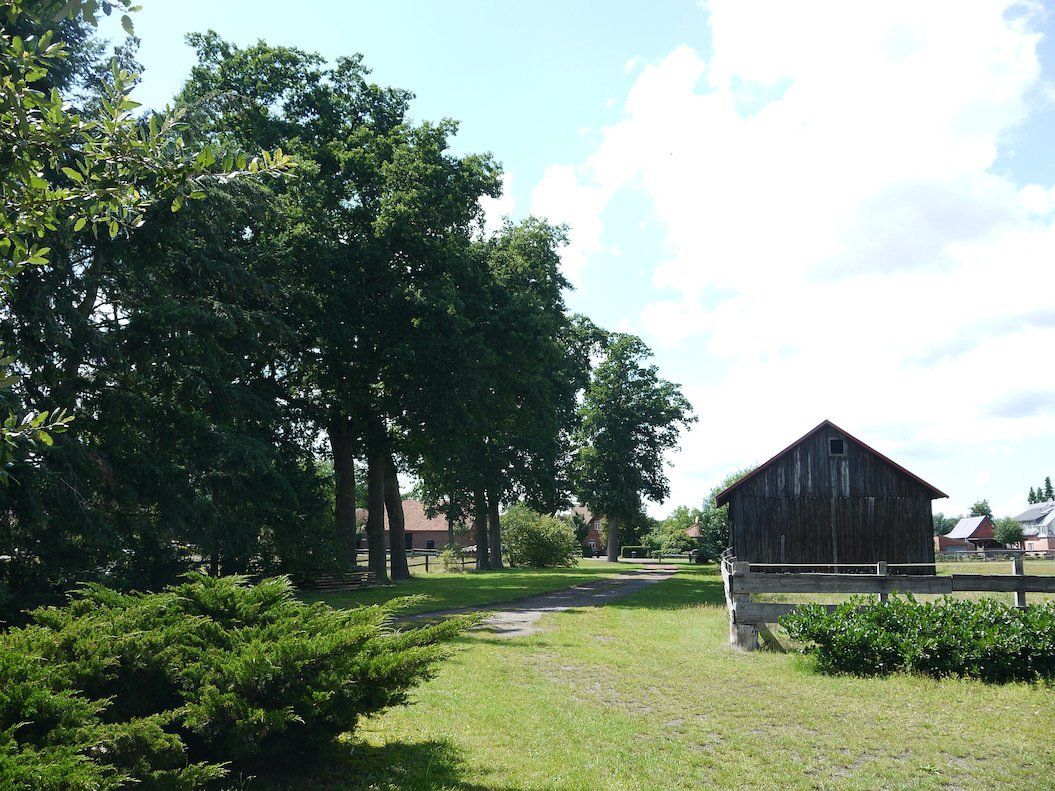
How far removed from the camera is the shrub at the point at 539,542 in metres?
57.1

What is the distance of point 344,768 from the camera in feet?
23.1

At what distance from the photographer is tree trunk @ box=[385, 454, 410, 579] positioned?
38.5 m

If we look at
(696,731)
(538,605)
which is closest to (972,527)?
(538,605)

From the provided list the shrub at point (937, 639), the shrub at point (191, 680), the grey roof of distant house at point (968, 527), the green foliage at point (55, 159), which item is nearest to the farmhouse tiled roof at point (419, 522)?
the grey roof of distant house at point (968, 527)

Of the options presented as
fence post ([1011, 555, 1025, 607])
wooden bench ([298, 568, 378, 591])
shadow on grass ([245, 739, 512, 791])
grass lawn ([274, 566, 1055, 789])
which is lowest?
wooden bench ([298, 568, 378, 591])

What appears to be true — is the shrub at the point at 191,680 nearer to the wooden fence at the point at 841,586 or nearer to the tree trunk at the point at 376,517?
the wooden fence at the point at 841,586

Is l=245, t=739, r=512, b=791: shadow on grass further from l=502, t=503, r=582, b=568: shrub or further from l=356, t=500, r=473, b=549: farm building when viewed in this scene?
l=356, t=500, r=473, b=549: farm building

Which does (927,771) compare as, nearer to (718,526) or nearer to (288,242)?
(288,242)

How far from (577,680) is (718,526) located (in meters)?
53.9

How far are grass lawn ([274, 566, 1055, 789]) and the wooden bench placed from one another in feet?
55.5

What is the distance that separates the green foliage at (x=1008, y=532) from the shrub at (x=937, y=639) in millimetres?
105038

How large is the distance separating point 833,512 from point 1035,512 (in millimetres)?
116173

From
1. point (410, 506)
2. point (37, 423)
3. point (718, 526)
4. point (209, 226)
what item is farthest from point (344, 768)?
point (410, 506)

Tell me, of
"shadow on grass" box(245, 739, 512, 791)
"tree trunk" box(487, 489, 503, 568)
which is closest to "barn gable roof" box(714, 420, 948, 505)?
"shadow on grass" box(245, 739, 512, 791)
